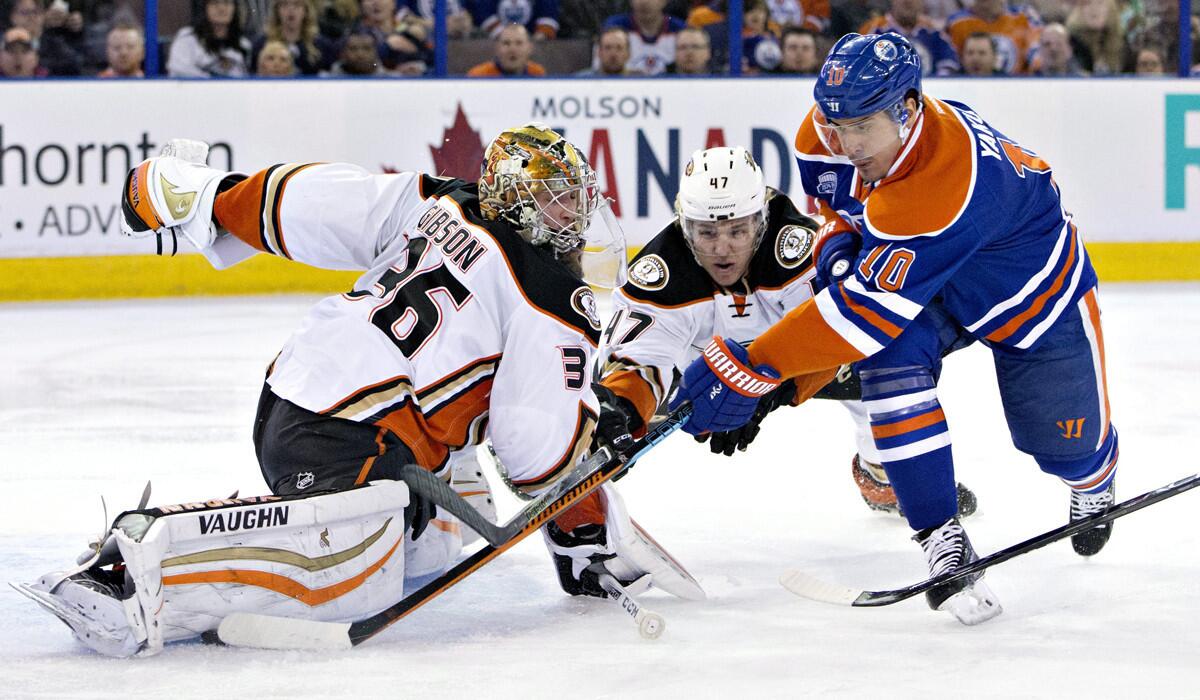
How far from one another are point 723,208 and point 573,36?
12.9ft

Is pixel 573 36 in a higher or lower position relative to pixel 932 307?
higher

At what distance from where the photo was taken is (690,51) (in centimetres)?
675

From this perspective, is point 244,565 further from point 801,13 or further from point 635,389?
point 801,13

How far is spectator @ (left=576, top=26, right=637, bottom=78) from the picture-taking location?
6.66 m

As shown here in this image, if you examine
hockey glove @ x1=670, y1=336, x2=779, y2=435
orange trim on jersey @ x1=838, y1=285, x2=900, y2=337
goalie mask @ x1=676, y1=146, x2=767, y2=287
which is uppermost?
goalie mask @ x1=676, y1=146, x2=767, y2=287

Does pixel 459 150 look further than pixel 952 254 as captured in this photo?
Yes

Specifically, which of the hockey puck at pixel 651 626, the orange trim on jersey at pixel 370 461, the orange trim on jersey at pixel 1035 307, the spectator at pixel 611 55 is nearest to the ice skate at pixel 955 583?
the orange trim on jersey at pixel 1035 307

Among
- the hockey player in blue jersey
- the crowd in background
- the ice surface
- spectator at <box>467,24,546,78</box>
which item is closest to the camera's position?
the ice surface

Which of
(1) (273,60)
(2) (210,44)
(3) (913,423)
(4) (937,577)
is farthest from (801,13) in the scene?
(4) (937,577)

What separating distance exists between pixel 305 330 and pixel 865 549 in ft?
3.83

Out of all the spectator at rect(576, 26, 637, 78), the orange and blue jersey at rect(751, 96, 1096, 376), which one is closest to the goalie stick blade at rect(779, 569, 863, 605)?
the orange and blue jersey at rect(751, 96, 1096, 376)

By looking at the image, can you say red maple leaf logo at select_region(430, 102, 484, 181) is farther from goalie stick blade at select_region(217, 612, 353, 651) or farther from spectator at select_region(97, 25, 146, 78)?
goalie stick blade at select_region(217, 612, 353, 651)

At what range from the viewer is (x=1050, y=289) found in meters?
2.65

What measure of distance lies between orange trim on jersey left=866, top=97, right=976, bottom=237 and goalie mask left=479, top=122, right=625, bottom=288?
470 millimetres
